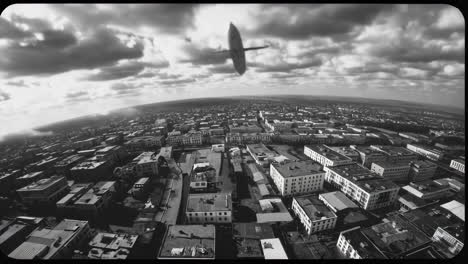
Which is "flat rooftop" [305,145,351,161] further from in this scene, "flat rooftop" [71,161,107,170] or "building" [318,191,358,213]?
"flat rooftop" [71,161,107,170]

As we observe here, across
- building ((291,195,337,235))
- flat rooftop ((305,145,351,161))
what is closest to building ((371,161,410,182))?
flat rooftop ((305,145,351,161))

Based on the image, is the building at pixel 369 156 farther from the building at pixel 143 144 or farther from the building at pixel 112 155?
the building at pixel 112 155

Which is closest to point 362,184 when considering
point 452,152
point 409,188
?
point 409,188

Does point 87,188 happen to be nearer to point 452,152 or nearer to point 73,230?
point 73,230

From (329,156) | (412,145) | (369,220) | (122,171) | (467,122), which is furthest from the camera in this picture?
(412,145)

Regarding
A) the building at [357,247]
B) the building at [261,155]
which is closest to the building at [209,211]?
the building at [357,247]

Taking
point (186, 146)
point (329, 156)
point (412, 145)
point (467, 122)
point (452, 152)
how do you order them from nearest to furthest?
1. point (467, 122)
2. point (329, 156)
3. point (452, 152)
4. point (412, 145)
5. point (186, 146)
